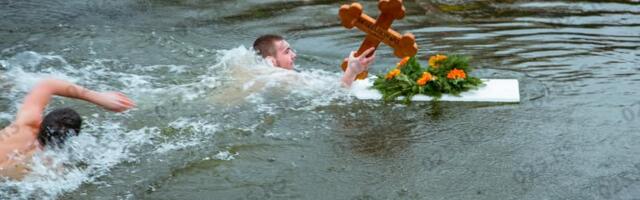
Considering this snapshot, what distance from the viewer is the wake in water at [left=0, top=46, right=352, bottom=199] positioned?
18.2 ft

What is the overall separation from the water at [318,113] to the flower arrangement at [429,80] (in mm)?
155

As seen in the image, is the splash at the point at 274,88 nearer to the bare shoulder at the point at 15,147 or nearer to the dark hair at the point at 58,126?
the dark hair at the point at 58,126

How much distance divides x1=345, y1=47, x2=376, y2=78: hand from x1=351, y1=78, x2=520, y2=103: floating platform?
221mm

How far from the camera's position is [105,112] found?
6.66m

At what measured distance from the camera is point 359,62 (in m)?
6.77

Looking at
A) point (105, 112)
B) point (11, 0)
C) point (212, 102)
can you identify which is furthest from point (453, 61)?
point (11, 0)

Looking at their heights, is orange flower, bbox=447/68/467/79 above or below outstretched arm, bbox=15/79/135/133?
below

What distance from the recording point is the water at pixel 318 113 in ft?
17.6

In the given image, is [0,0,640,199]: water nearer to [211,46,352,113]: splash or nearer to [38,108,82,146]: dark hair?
[211,46,352,113]: splash

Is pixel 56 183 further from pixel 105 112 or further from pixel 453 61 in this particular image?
pixel 453 61

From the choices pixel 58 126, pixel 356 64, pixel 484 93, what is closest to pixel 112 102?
pixel 58 126

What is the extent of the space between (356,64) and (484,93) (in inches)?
41.1

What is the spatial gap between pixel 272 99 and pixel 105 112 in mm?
1284

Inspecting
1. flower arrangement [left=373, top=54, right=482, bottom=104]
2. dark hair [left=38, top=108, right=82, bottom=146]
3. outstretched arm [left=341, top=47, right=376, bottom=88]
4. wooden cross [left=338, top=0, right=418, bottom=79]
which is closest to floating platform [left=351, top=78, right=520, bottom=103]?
flower arrangement [left=373, top=54, right=482, bottom=104]
